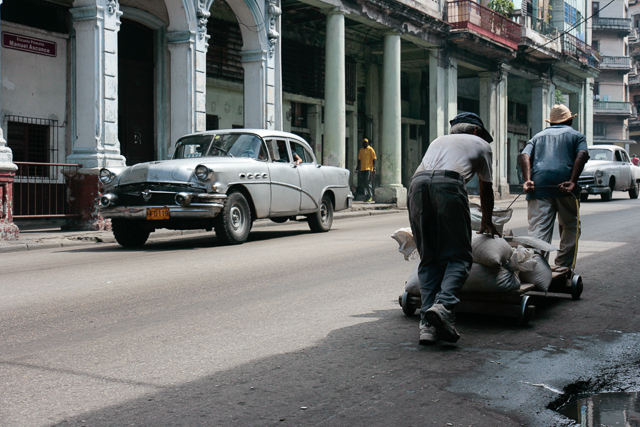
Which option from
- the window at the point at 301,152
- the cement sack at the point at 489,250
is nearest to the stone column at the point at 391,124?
the window at the point at 301,152

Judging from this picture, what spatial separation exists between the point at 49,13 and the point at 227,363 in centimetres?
1365

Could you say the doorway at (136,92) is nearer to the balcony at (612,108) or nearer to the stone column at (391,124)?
the stone column at (391,124)

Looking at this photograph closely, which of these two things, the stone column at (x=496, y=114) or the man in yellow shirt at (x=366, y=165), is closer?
the man in yellow shirt at (x=366, y=165)

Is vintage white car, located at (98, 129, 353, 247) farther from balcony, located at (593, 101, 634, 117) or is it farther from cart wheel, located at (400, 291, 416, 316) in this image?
balcony, located at (593, 101, 634, 117)

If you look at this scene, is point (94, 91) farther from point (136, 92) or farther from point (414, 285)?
point (414, 285)

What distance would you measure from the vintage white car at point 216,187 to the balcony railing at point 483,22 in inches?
648

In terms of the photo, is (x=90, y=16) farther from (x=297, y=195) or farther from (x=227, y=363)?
(x=227, y=363)

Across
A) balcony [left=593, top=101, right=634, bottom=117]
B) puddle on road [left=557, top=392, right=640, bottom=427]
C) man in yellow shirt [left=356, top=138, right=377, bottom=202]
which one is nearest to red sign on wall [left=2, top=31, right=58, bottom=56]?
man in yellow shirt [left=356, top=138, right=377, bottom=202]

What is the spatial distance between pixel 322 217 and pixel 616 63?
65.6 meters

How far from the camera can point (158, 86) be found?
18469 millimetres

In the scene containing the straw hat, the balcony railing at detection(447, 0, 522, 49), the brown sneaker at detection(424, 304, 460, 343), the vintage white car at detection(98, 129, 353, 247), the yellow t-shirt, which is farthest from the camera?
the balcony railing at detection(447, 0, 522, 49)

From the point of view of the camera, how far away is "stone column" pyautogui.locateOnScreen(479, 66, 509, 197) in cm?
3057

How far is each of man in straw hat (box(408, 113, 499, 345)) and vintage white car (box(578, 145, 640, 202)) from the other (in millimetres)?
18364

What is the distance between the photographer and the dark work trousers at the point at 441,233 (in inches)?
179
